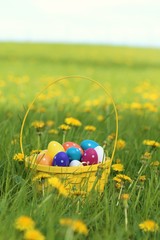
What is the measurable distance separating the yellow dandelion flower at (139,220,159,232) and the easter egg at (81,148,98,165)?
526 mm

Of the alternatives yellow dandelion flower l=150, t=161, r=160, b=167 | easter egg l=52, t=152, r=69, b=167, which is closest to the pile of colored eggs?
easter egg l=52, t=152, r=69, b=167

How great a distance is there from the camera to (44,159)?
2123 millimetres

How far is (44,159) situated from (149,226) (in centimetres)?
69

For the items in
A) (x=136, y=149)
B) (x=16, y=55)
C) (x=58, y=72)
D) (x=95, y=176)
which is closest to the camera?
(x=95, y=176)

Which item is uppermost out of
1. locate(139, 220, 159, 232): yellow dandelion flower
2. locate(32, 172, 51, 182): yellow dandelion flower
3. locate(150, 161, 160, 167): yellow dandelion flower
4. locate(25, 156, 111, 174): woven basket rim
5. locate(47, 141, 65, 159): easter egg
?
locate(47, 141, 65, 159): easter egg

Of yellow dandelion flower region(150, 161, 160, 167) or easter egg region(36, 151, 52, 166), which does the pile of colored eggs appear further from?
yellow dandelion flower region(150, 161, 160, 167)

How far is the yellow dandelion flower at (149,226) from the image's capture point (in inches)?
61.5

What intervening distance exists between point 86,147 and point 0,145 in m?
0.43

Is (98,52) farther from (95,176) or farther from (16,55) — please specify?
(95,176)

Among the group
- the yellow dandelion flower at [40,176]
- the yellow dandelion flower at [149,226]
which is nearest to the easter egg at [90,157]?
the yellow dandelion flower at [40,176]

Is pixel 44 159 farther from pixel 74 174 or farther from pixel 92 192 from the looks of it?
pixel 92 192

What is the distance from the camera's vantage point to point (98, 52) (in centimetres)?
1349

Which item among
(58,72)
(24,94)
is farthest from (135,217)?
(58,72)

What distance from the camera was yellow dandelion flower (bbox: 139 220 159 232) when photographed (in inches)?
61.5
